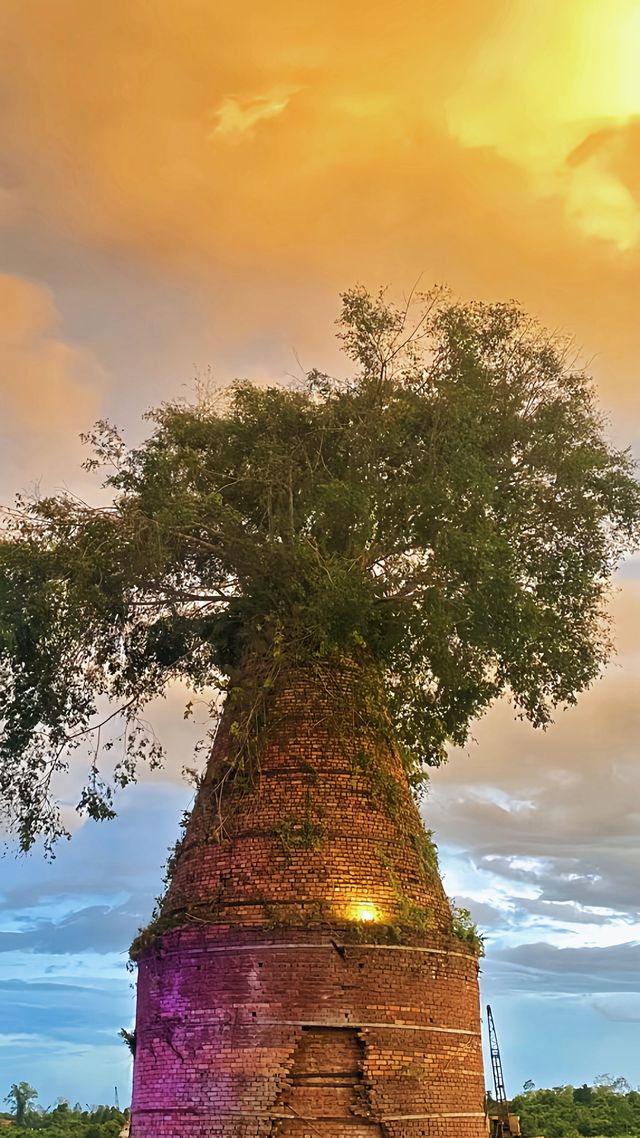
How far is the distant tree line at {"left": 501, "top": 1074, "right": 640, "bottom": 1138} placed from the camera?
4922 centimetres

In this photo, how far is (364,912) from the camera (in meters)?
16.9

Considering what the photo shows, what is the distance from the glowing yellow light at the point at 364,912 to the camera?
1678cm

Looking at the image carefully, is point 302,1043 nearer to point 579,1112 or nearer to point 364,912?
point 364,912

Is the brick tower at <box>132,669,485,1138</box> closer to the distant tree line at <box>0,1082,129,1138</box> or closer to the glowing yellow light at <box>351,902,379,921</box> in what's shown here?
the glowing yellow light at <box>351,902,379,921</box>

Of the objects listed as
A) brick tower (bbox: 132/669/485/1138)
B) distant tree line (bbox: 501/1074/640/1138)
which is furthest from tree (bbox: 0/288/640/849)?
distant tree line (bbox: 501/1074/640/1138)

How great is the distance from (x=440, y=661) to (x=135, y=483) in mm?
7045

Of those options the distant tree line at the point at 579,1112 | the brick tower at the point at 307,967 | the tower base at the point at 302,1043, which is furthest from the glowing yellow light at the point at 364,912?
the distant tree line at the point at 579,1112

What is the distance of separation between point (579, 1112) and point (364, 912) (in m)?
45.1

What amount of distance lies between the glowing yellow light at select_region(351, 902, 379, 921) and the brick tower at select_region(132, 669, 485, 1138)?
22 mm

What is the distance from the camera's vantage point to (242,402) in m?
22.2

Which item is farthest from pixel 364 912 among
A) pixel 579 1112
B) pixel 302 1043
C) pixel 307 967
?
pixel 579 1112

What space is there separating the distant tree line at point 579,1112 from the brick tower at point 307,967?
32949 mm

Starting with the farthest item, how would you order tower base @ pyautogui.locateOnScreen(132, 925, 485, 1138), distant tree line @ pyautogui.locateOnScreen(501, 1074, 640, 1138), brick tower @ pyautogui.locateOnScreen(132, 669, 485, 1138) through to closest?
distant tree line @ pyautogui.locateOnScreen(501, 1074, 640, 1138)
brick tower @ pyautogui.locateOnScreen(132, 669, 485, 1138)
tower base @ pyautogui.locateOnScreen(132, 925, 485, 1138)

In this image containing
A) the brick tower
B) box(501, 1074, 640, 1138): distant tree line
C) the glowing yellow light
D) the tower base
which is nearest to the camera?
the tower base
